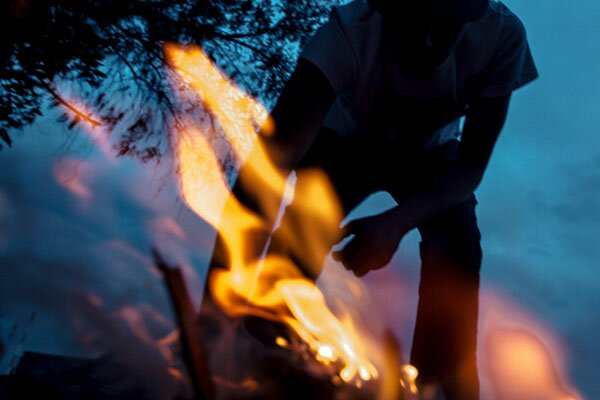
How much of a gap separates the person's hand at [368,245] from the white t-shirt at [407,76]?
2.59 ft

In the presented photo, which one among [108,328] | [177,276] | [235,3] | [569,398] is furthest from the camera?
[235,3]

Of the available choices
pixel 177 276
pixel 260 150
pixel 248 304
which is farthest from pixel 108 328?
pixel 260 150

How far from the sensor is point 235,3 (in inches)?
295

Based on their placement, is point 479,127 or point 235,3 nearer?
point 479,127

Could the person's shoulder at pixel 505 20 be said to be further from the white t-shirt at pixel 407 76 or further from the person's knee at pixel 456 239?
the person's knee at pixel 456 239

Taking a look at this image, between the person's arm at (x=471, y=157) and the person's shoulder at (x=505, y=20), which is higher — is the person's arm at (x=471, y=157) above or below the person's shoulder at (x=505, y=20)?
below

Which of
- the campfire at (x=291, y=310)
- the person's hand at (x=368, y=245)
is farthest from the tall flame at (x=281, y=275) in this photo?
the person's hand at (x=368, y=245)

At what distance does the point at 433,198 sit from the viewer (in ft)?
9.48

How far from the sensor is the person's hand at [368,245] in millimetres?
2314

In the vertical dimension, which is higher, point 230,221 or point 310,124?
point 310,124

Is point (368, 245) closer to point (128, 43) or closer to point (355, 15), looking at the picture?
point (355, 15)

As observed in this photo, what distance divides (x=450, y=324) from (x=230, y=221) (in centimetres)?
151

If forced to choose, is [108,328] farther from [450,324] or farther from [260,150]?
[450,324]

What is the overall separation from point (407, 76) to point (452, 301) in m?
1.36
